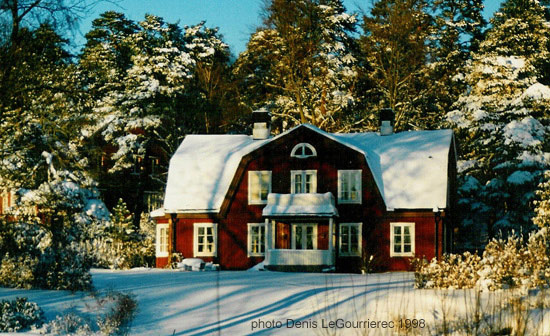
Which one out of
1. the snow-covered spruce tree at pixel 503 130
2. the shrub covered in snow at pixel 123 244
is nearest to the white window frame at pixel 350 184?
the snow-covered spruce tree at pixel 503 130

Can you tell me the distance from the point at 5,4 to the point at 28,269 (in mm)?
6436

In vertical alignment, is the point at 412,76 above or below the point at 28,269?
above

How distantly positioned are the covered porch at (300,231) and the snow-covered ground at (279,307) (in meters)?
11.2

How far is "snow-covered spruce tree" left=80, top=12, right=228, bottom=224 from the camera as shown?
149 ft

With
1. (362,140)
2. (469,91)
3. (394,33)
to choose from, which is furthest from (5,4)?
(469,91)

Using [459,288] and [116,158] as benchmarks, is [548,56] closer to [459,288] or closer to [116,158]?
[116,158]

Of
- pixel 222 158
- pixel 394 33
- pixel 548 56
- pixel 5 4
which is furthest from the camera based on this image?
pixel 548 56

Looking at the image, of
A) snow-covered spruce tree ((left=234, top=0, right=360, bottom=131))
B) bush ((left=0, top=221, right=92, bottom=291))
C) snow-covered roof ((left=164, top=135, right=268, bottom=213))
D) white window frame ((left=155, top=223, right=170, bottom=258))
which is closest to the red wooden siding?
snow-covered roof ((left=164, top=135, right=268, bottom=213))

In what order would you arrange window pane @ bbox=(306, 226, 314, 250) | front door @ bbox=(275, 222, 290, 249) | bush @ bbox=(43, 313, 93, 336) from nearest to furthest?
bush @ bbox=(43, 313, 93, 336) → window pane @ bbox=(306, 226, 314, 250) → front door @ bbox=(275, 222, 290, 249)

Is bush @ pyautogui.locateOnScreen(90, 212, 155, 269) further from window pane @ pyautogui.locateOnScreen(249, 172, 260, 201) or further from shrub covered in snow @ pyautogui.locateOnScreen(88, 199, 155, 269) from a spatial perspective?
window pane @ pyautogui.locateOnScreen(249, 172, 260, 201)

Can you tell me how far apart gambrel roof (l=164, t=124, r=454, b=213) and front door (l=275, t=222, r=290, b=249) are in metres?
2.67

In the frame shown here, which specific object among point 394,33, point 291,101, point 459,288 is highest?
point 394,33

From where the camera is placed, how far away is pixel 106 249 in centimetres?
3331

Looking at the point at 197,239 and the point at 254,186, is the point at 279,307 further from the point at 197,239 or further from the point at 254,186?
the point at 197,239
